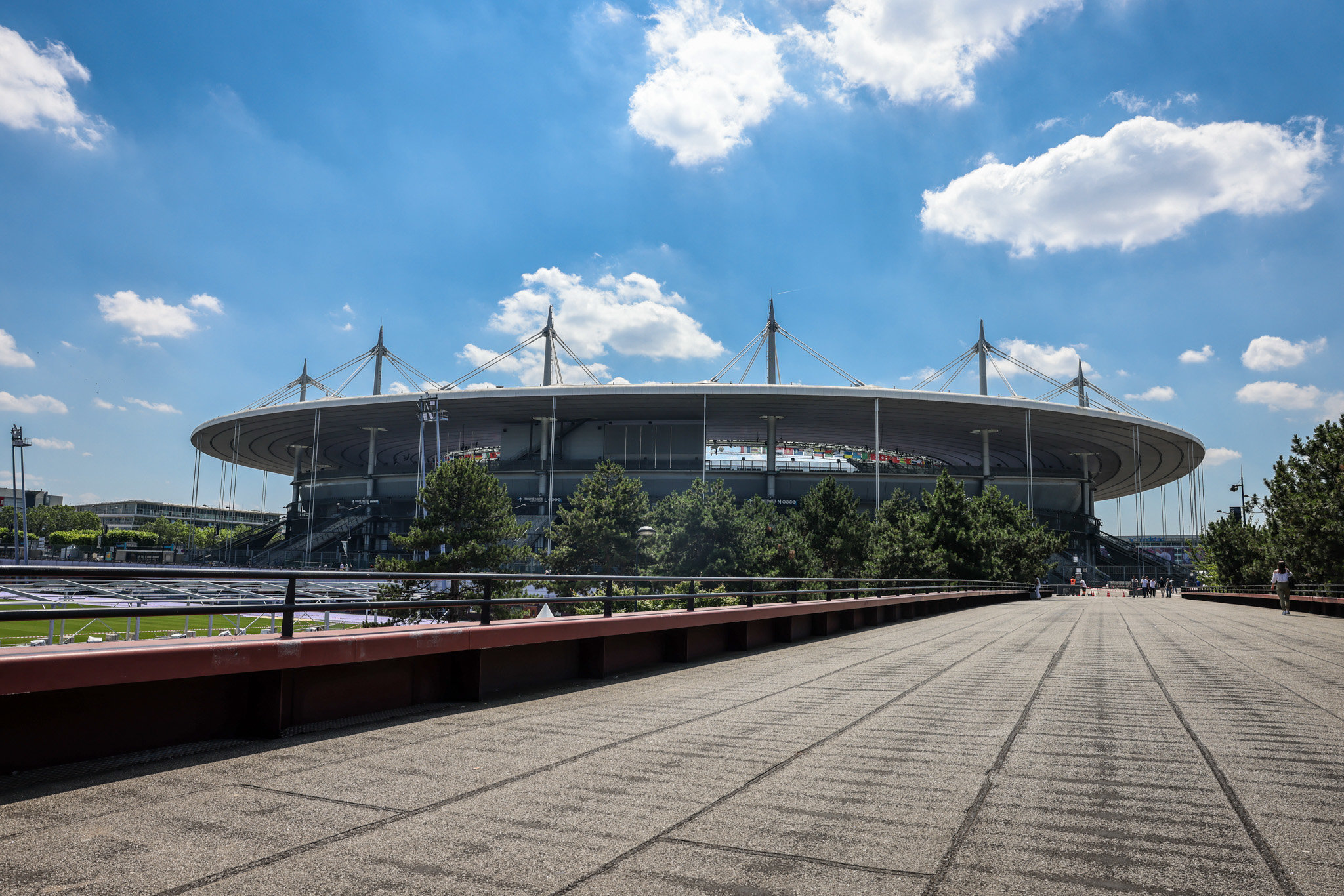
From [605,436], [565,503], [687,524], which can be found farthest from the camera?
[605,436]

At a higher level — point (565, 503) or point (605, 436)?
point (605, 436)

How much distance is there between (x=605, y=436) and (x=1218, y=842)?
268 ft

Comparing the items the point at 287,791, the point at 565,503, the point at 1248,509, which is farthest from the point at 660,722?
the point at 565,503

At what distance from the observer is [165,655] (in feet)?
18.9

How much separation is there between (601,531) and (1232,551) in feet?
137

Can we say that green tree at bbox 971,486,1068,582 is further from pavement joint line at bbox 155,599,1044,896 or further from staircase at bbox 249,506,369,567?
staircase at bbox 249,506,369,567

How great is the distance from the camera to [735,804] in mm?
4953

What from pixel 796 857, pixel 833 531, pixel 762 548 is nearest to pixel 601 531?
pixel 762 548

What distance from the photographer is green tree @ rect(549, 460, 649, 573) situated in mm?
51875

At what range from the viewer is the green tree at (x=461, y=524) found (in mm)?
46719

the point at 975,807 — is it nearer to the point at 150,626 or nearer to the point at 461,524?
the point at 461,524

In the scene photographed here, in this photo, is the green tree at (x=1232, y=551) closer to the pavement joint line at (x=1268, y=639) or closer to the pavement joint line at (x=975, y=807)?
the pavement joint line at (x=1268, y=639)

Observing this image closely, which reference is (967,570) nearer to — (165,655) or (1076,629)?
(1076,629)

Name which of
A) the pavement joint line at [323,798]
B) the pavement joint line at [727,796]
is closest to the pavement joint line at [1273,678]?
the pavement joint line at [727,796]
